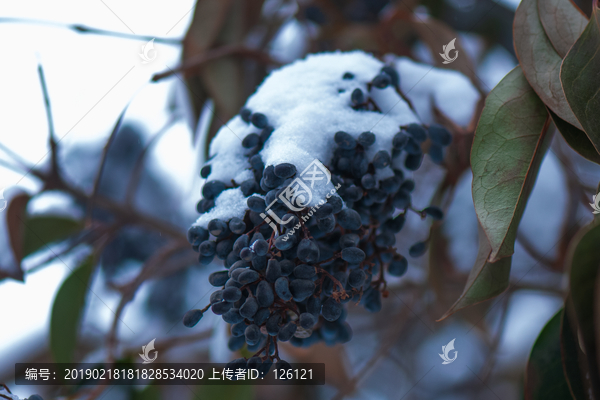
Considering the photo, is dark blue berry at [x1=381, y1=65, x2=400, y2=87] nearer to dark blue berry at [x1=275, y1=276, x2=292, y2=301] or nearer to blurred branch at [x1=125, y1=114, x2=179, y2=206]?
dark blue berry at [x1=275, y1=276, x2=292, y2=301]

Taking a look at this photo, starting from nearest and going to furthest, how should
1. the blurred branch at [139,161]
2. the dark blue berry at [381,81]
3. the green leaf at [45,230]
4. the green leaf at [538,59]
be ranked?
1. the green leaf at [538,59]
2. the dark blue berry at [381,81]
3. the green leaf at [45,230]
4. the blurred branch at [139,161]

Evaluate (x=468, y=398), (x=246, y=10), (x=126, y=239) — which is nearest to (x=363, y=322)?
(x=468, y=398)

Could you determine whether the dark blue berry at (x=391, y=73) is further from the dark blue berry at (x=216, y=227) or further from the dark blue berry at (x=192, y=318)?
the dark blue berry at (x=192, y=318)

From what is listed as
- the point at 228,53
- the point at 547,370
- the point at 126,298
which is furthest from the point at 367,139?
the point at 126,298

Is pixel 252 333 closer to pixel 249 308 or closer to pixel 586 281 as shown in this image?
pixel 249 308

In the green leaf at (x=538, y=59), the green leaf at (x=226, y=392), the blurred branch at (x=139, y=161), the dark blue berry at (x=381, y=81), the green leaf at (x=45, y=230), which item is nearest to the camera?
the green leaf at (x=538, y=59)

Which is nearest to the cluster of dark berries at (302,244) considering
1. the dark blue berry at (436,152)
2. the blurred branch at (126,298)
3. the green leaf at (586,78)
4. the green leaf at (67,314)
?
the dark blue berry at (436,152)

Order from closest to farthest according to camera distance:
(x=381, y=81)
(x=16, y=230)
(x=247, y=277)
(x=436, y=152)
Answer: (x=247, y=277) < (x=381, y=81) < (x=436, y=152) < (x=16, y=230)

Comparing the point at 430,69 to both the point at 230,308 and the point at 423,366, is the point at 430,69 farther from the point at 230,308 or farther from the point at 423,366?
the point at 423,366
